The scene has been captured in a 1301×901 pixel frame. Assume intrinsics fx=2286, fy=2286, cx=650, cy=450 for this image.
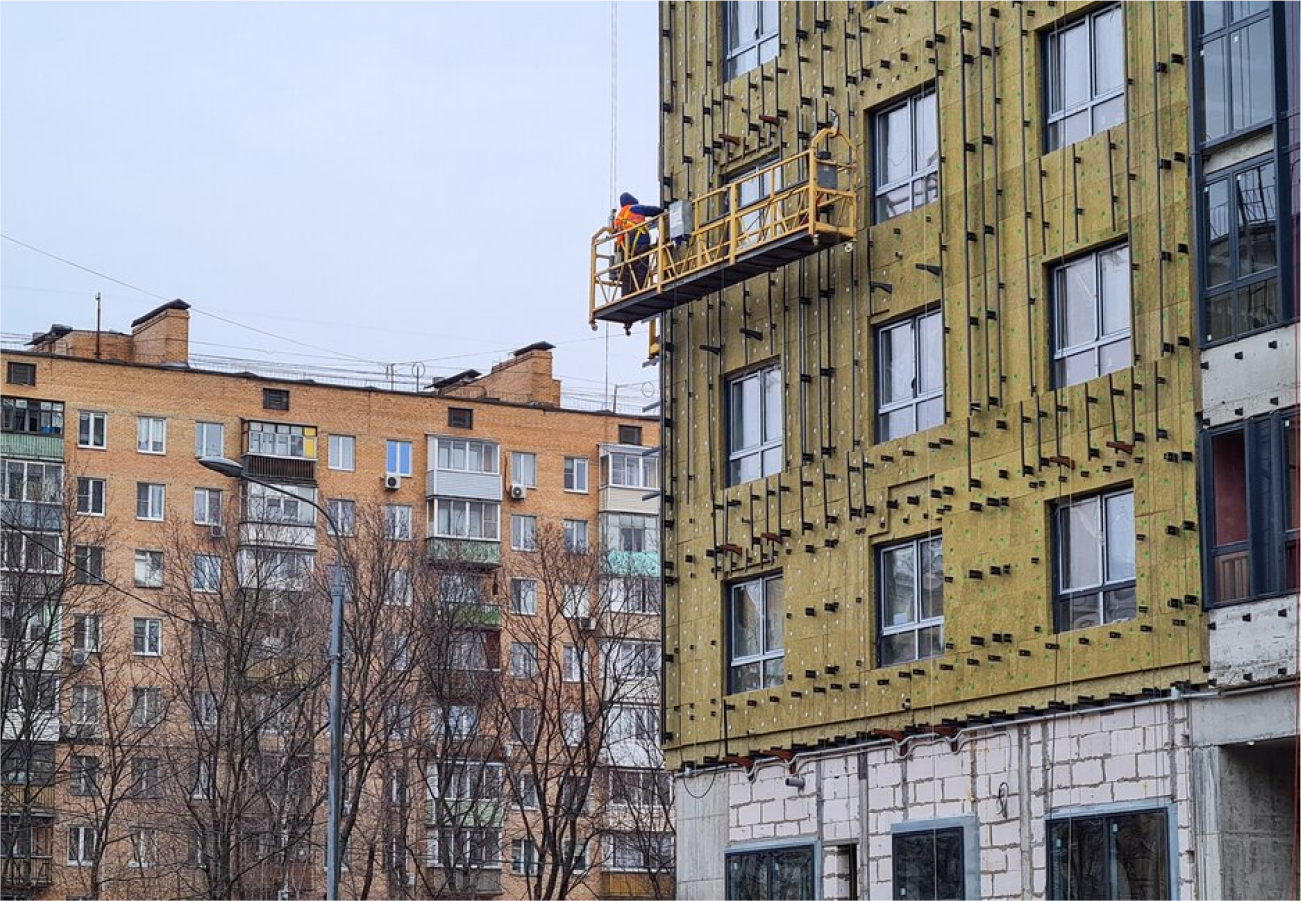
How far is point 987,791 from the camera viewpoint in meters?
28.6

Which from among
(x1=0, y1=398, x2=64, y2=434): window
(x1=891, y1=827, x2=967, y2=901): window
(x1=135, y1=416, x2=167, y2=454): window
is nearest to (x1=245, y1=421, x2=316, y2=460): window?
(x1=135, y1=416, x2=167, y2=454): window

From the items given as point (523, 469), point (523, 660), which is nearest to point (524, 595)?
point (523, 660)

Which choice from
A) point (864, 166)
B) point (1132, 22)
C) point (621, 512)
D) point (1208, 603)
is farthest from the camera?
point (621, 512)

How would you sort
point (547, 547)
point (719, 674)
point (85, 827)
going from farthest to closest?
point (547, 547)
point (85, 827)
point (719, 674)

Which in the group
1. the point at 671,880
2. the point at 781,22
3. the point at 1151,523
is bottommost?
the point at 671,880

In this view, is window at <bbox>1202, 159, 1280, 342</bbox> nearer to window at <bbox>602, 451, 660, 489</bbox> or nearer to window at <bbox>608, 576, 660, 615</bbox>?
window at <bbox>608, 576, 660, 615</bbox>

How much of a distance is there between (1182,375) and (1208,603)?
2675 millimetres

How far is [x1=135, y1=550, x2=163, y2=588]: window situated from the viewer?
8156cm

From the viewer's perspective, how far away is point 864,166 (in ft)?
106

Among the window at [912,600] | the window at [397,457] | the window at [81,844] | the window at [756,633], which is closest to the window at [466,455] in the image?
the window at [397,457]

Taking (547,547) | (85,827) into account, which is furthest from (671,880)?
(85,827)

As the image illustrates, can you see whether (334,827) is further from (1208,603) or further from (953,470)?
(1208,603)

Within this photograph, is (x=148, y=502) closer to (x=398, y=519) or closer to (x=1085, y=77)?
(x=398, y=519)

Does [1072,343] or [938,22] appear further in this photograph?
[938,22]
